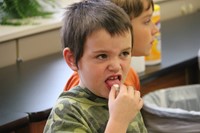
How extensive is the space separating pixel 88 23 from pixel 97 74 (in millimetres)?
123

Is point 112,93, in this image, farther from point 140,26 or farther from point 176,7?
point 176,7

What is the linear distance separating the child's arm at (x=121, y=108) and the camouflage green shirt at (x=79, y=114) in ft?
0.22

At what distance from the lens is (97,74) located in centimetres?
119

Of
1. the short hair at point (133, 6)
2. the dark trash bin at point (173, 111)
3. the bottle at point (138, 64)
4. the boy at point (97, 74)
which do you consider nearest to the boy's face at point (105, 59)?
the boy at point (97, 74)

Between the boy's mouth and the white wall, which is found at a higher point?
the boy's mouth

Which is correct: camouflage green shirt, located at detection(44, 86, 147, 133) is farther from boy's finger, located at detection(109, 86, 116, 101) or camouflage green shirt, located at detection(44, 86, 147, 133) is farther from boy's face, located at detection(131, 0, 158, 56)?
boy's face, located at detection(131, 0, 158, 56)

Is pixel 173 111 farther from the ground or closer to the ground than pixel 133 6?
closer to the ground

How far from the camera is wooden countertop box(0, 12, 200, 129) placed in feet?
5.84

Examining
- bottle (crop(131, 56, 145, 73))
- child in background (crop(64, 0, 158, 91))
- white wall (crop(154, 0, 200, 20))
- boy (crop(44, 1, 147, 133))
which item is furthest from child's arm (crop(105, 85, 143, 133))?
white wall (crop(154, 0, 200, 20))

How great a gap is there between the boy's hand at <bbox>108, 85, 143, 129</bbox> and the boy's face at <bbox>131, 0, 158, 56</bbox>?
1.64ft

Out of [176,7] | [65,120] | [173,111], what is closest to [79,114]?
[65,120]

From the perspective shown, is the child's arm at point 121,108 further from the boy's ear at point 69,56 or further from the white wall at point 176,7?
the white wall at point 176,7

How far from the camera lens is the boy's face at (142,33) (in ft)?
5.54

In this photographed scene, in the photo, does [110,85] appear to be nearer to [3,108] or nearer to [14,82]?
[3,108]
